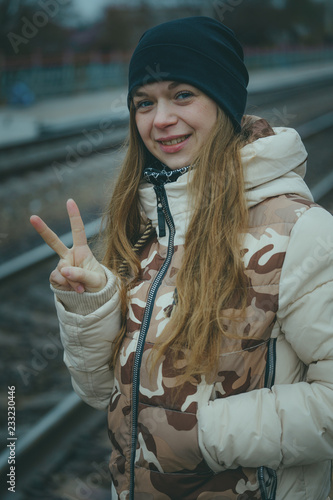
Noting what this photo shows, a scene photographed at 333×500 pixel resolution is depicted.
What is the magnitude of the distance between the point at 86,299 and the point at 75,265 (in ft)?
0.45

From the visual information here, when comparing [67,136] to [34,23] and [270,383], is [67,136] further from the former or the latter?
[34,23]

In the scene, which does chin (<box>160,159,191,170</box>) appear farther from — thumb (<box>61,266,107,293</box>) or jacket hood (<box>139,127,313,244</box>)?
thumb (<box>61,266,107,293</box>)

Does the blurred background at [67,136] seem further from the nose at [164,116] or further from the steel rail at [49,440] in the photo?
the nose at [164,116]

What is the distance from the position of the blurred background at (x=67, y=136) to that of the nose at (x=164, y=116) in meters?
0.54

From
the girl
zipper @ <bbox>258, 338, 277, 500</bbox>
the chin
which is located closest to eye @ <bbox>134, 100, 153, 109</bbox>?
the girl

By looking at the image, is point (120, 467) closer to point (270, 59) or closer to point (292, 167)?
point (292, 167)

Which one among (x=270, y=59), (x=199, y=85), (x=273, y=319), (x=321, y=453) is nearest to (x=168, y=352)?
(x=273, y=319)

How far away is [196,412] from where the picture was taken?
159 cm

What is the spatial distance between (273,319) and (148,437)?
1.83 ft

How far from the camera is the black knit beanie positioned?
1756 millimetres

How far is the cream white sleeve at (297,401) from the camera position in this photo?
151 centimetres

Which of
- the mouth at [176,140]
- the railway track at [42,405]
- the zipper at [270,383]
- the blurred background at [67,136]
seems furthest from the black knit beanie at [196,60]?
the zipper at [270,383]

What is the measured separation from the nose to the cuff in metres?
0.58

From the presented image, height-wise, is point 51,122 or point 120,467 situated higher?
point 120,467
